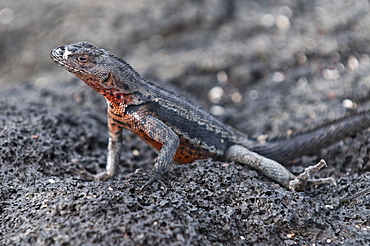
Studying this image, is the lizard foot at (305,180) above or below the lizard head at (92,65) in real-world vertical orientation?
below

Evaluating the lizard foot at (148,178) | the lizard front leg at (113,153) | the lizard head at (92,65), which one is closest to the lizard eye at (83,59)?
the lizard head at (92,65)

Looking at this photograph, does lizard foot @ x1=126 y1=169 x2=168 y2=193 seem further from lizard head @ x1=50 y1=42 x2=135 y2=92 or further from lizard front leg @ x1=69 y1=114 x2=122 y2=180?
lizard head @ x1=50 y1=42 x2=135 y2=92

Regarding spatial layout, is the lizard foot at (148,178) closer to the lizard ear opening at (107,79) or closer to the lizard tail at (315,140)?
the lizard ear opening at (107,79)

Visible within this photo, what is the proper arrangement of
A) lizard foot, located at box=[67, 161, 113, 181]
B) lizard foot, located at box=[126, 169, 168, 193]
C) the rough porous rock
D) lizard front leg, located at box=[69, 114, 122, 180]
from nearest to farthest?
the rough porous rock < lizard foot, located at box=[126, 169, 168, 193] < lizard foot, located at box=[67, 161, 113, 181] < lizard front leg, located at box=[69, 114, 122, 180]

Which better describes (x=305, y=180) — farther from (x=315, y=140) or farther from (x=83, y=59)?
(x=83, y=59)

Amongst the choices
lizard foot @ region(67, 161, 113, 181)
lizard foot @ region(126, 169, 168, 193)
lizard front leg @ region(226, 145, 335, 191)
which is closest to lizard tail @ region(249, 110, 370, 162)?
lizard front leg @ region(226, 145, 335, 191)

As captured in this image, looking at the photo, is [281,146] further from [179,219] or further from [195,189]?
[179,219]

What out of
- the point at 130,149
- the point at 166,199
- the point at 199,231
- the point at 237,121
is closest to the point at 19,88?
the point at 130,149
